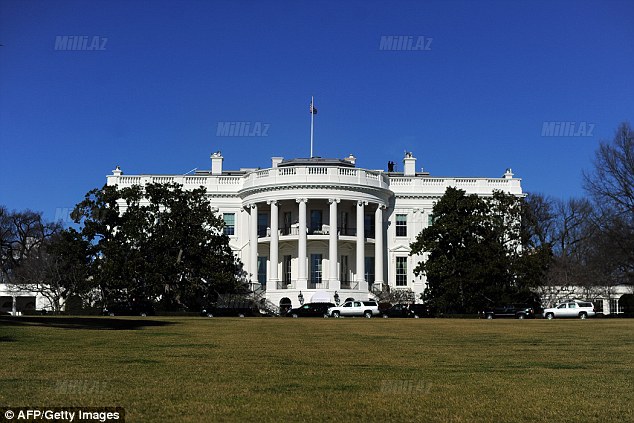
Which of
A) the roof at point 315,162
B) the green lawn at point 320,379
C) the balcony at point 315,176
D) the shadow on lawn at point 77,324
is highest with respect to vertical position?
the roof at point 315,162

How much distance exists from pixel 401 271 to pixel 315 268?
8.60m

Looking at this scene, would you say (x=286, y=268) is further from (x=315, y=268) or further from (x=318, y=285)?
(x=318, y=285)

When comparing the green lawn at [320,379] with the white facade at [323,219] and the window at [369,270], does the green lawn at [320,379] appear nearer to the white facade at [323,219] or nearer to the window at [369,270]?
the white facade at [323,219]

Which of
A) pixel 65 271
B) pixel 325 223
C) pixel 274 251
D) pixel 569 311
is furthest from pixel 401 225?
pixel 65 271

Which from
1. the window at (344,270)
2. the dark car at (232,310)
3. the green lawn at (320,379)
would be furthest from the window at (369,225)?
the green lawn at (320,379)

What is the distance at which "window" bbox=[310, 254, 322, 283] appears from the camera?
217 feet

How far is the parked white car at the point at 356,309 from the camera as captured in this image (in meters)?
54.8

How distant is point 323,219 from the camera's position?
6750cm

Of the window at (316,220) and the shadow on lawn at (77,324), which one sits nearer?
the shadow on lawn at (77,324)

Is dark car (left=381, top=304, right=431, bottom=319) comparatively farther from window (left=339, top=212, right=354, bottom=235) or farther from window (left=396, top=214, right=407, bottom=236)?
window (left=396, top=214, right=407, bottom=236)

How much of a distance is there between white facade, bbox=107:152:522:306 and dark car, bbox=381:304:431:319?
709 centimetres

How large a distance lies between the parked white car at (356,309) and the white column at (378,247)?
1036 cm

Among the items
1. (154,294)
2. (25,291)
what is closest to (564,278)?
(154,294)

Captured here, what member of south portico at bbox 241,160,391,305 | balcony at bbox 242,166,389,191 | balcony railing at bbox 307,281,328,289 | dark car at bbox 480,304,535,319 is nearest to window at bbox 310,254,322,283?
south portico at bbox 241,160,391,305
